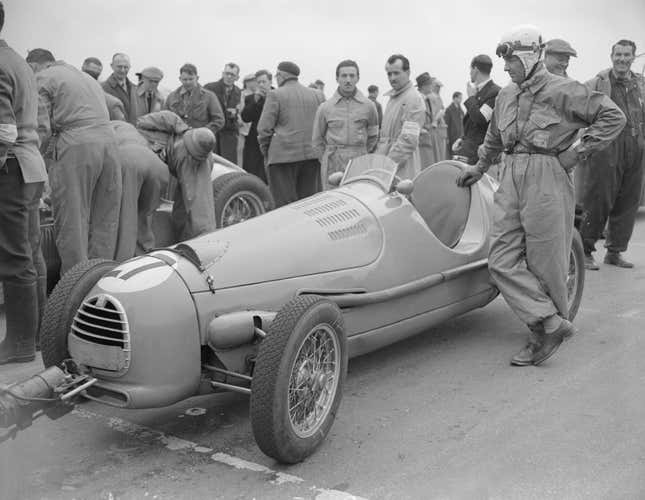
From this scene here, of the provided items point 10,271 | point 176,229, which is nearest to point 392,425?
point 10,271

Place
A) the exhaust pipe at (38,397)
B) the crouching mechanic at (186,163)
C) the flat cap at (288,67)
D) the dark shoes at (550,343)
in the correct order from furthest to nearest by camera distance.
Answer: the flat cap at (288,67) → the crouching mechanic at (186,163) → the dark shoes at (550,343) → the exhaust pipe at (38,397)

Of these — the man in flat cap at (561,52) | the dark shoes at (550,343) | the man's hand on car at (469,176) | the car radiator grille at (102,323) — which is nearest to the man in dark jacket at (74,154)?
the car radiator grille at (102,323)

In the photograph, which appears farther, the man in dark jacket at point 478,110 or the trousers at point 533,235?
the man in dark jacket at point 478,110

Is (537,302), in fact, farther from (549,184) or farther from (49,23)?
(49,23)

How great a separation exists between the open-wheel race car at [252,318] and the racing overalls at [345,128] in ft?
10.2

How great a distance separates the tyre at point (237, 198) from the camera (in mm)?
7121

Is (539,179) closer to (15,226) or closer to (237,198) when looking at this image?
(15,226)

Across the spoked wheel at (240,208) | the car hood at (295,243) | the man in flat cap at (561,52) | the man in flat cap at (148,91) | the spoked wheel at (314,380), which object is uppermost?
the man in flat cap at (561,52)

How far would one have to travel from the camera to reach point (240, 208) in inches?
291

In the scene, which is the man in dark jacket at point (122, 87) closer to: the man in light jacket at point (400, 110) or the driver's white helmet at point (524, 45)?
the man in light jacket at point (400, 110)


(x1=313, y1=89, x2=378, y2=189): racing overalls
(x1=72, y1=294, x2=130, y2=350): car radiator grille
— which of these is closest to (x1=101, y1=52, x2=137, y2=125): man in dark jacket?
(x1=313, y1=89, x2=378, y2=189): racing overalls

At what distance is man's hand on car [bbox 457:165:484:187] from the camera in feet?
17.6

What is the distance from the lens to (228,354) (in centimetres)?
349

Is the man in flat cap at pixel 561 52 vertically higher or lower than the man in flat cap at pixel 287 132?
higher
